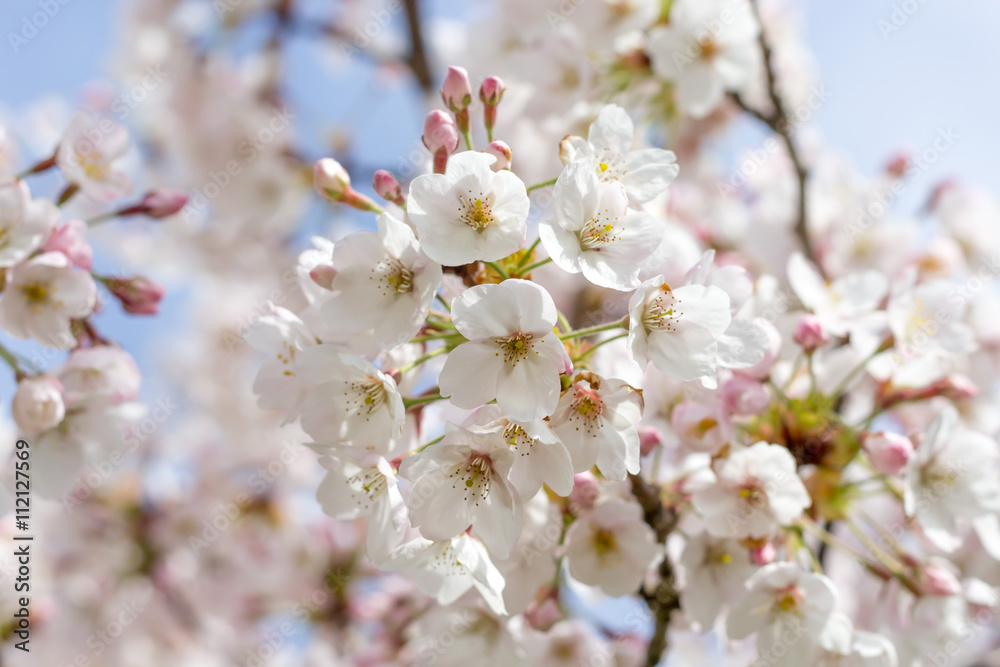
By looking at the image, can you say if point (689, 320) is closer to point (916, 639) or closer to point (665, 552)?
point (665, 552)

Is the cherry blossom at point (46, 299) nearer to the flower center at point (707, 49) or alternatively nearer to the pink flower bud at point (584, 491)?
the pink flower bud at point (584, 491)

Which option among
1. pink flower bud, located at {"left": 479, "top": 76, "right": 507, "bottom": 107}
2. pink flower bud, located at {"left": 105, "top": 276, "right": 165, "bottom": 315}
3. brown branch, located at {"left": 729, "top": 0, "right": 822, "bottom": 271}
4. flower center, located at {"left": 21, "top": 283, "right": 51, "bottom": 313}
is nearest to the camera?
pink flower bud, located at {"left": 479, "top": 76, "right": 507, "bottom": 107}

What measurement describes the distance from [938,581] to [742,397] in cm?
72

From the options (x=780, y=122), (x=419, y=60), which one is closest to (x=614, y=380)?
(x=780, y=122)

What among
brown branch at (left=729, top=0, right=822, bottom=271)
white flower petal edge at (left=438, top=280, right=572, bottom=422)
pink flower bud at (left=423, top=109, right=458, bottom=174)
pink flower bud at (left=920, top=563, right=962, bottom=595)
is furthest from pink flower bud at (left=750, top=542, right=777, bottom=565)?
brown branch at (left=729, top=0, right=822, bottom=271)

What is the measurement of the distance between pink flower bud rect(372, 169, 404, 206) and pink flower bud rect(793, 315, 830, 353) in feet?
3.34

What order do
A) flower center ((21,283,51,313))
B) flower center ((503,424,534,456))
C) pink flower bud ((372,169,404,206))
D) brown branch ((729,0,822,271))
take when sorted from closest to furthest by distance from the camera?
flower center ((503,424,534,456)), pink flower bud ((372,169,404,206)), flower center ((21,283,51,313)), brown branch ((729,0,822,271))

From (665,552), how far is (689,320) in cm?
62

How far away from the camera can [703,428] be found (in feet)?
5.12

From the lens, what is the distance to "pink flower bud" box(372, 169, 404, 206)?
144 cm

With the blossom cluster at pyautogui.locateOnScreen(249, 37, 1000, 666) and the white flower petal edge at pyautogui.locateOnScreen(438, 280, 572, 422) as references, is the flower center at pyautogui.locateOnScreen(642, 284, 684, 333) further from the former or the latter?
the white flower petal edge at pyautogui.locateOnScreen(438, 280, 572, 422)

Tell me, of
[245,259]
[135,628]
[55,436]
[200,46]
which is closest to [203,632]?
[135,628]

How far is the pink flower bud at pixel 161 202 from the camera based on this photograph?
2.04 m

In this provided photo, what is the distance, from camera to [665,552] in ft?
5.49
